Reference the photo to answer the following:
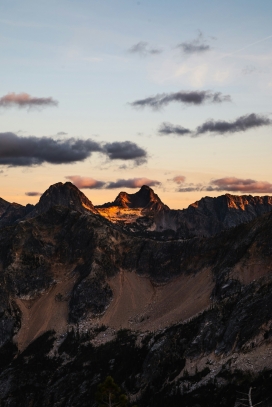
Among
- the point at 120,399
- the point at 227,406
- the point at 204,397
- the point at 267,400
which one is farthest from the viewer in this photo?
the point at 204,397

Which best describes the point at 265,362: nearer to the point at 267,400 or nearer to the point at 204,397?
the point at 204,397

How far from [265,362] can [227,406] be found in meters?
26.5

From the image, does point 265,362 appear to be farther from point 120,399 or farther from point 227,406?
point 120,399

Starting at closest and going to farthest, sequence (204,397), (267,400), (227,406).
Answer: (267,400) < (227,406) < (204,397)

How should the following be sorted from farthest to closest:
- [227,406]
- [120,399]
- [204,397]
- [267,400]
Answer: [204,397]
[227,406]
[267,400]
[120,399]

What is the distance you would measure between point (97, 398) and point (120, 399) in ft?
16.4

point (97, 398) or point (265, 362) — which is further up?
point (97, 398)

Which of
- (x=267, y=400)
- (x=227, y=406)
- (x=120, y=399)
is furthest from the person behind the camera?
(x=227, y=406)

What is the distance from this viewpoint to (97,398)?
11231cm

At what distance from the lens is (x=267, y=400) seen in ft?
528

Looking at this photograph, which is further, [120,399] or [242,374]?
[242,374]

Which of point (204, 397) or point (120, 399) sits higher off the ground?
point (120, 399)

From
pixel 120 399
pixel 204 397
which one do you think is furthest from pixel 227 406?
pixel 120 399

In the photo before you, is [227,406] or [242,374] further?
[242,374]
